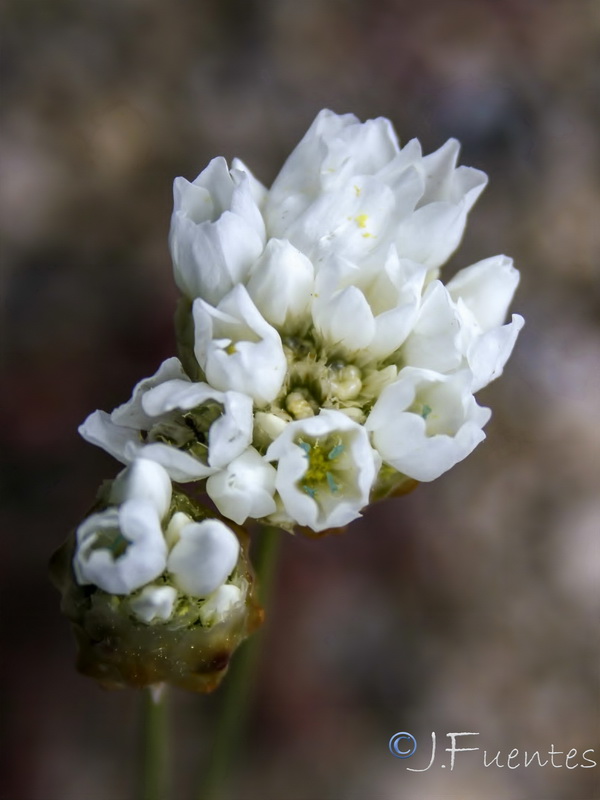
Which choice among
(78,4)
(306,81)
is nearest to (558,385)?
(306,81)

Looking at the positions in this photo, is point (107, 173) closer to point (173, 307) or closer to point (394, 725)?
point (173, 307)

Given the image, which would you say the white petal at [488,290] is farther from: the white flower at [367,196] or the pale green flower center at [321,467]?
the pale green flower center at [321,467]

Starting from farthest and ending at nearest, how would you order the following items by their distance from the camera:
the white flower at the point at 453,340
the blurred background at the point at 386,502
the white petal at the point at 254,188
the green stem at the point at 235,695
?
the blurred background at the point at 386,502 < the green stem at the point at 235,695 < the white petal at the point at 254,188 < the white flower at the point at 453,340

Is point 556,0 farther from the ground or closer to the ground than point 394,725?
farther from the ground

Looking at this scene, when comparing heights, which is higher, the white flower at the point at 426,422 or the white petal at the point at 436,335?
the white petal at the point at 436,335

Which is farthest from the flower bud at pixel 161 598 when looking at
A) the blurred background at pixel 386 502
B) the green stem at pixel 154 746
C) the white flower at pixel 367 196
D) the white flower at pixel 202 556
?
the blurred background at pixel 386 502

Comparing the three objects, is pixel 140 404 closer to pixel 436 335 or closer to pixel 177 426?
pixel 177 426

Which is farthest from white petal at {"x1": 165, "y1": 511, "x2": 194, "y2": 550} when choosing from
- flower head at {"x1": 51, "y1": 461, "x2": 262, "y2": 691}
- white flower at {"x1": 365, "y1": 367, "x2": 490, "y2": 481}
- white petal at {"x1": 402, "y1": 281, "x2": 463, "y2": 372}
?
white petal at {"x1": 402, "y1": 281, "x2": 463, "y2": 372}
